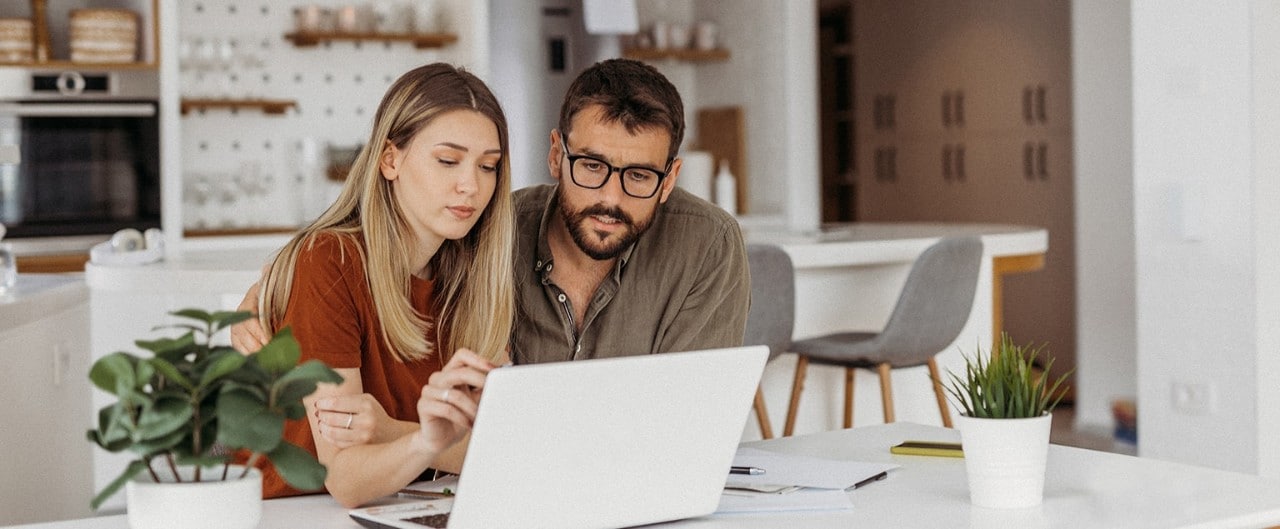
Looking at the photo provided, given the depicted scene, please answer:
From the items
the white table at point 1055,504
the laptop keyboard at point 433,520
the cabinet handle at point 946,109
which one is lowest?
the white table at point 1055,504

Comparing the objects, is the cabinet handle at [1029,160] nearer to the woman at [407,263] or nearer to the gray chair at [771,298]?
the gray chair at [771,298]

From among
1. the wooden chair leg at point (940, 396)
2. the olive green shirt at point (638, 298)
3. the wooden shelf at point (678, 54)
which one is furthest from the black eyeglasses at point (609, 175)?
the wooden shelf at point (678, 54)

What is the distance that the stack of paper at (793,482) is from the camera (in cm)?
151

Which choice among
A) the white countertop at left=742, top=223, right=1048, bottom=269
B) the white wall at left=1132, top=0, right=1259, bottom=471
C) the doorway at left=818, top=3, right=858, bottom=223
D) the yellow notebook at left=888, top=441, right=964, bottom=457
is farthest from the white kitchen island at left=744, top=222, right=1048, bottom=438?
the doorway at left=818, top=3, right=858, bottom=223

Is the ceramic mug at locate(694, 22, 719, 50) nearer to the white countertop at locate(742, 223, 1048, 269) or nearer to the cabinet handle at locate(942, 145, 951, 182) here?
the white countertop at locate(742, 223, 1048, 269)

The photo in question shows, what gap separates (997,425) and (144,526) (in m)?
0.82

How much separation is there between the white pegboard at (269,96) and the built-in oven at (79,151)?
10.5 inches

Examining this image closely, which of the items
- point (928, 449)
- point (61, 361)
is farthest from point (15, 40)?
point (928, 449)

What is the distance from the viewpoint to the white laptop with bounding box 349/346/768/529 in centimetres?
126

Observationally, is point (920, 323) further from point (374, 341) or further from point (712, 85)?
point (712, 85)

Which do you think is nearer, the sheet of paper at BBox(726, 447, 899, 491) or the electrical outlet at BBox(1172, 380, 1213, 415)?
the sheet of paper at BBox(726, 447, 899, 491)

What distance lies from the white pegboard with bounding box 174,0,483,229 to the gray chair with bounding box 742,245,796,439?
2.29m

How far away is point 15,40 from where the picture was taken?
5.26 m

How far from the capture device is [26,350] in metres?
3.06
